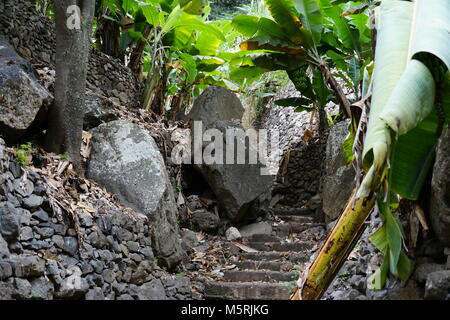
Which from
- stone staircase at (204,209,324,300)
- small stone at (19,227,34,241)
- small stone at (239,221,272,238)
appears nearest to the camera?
small stone at (19,227,34,241)

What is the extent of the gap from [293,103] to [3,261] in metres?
6.12

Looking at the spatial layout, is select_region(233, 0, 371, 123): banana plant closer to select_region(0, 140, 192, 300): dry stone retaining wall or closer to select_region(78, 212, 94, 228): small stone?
select_region(0, 140, 192, 300): dry stone retaining wall

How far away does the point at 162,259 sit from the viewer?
16.3 feet

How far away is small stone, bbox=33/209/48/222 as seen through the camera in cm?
332

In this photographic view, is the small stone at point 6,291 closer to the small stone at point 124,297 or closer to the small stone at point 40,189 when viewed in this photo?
the small stone at point 40,189

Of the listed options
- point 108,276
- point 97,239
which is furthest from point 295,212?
point 97,239

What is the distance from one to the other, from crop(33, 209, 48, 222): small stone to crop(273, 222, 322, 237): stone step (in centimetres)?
445

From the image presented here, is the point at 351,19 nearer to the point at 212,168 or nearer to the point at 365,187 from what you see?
the point at 212,168

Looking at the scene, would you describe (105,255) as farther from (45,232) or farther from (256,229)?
(256,229)

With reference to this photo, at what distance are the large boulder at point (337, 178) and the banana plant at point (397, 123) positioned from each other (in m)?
3.76

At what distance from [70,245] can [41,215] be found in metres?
0.34

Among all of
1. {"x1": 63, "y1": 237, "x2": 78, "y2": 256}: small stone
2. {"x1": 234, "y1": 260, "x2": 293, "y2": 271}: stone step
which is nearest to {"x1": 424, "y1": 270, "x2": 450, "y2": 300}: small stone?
{"x1": 63, "y1": 237, "x2": 78, "y2": 256}: small stone

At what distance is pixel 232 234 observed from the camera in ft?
21.9
